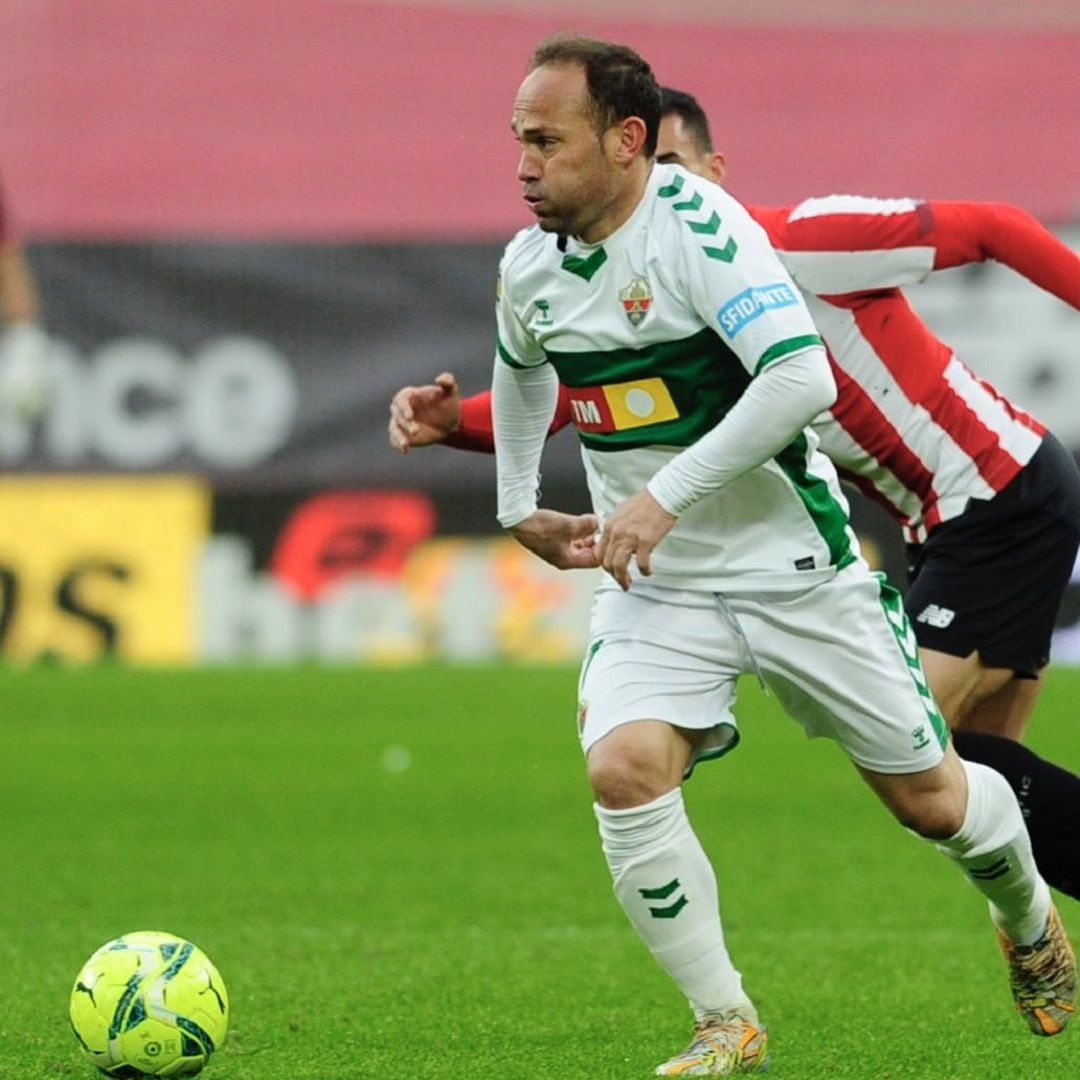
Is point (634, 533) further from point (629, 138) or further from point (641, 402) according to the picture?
point (629, 138)

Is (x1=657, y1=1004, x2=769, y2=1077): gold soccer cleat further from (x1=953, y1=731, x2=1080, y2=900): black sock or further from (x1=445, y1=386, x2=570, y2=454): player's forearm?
(x1=445, y1=386, x2=570, y2=454): player's forearm

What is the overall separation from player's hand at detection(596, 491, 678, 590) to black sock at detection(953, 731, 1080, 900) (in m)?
1.44

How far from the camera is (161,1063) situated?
15.9 ft

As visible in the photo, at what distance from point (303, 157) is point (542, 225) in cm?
1286

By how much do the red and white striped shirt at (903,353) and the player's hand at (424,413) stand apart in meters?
0.20

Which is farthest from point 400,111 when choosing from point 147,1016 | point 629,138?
point 147,1016

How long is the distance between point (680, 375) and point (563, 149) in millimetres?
518

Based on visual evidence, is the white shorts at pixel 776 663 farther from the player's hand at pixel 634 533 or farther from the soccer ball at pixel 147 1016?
the soccer ball at pixel 147 1016

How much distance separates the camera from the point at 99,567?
15430 millimetres

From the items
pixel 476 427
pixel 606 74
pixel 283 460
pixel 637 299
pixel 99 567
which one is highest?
pixel 606 74

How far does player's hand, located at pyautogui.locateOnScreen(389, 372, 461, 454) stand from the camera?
560 cm

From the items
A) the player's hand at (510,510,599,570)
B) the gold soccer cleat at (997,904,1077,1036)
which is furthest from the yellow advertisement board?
the gold soccer cleat at (997,904,1077,1036)

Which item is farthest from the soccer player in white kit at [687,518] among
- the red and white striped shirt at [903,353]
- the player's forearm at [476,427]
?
the red and white striped shirt at [903,353]

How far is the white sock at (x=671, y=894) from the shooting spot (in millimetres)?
4957
